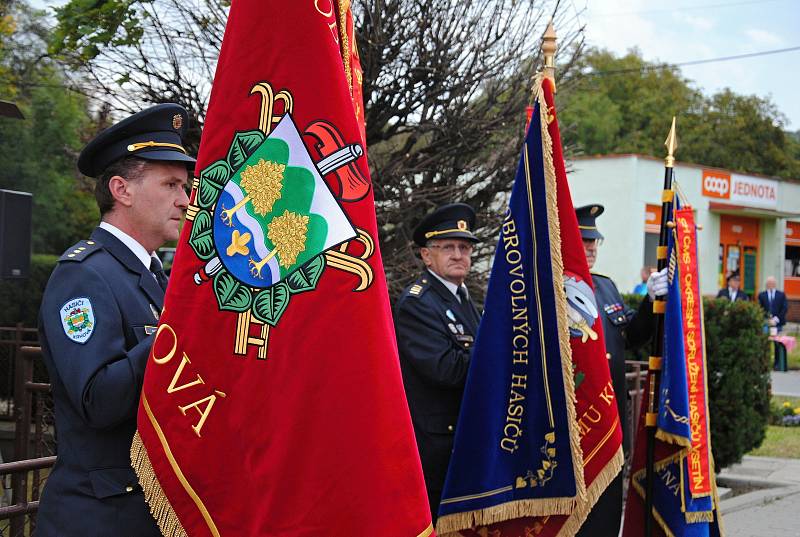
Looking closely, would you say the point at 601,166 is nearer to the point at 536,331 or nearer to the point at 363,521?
the point at 536,331

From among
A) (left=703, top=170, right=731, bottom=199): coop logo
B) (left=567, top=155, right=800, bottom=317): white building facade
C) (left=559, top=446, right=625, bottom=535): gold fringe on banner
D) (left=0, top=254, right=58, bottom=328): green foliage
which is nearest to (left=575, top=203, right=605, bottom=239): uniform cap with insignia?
(left=559, top=446, right=625, bottom=535): gold fringe on banner

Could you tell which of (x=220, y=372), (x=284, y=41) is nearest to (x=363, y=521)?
(x=220, y=372)

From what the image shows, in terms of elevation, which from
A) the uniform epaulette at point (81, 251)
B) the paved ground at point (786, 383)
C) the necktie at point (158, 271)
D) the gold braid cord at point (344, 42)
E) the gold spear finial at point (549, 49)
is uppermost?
the gold spear finial at point (549, 49)

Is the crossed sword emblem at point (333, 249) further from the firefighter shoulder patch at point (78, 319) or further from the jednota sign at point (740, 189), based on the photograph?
the jednota sign at point (740, 189)

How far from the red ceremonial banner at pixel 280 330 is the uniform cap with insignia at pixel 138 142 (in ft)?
0.97

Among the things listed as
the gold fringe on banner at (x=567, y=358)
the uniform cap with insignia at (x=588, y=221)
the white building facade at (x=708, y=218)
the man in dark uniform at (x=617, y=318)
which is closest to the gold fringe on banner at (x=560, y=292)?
the gold fringe on banner at (x=567, y=358)

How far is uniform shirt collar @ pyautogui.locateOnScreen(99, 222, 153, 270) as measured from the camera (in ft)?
8.32

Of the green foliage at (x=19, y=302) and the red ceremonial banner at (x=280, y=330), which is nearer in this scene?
the red ceremonial banner at (x=280, y=330)

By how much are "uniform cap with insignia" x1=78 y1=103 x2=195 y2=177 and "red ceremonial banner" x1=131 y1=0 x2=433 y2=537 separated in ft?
0.97

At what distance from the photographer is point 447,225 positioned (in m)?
4.75

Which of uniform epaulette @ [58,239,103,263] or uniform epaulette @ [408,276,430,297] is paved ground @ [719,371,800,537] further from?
uniform epaulette @ [58,239,103,263]

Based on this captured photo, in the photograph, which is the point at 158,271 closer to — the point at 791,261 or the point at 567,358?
the point at 567,358

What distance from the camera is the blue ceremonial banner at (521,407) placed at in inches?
161

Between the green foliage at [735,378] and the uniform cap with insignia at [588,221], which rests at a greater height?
the uniform cap with insignia at [588,221]
